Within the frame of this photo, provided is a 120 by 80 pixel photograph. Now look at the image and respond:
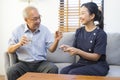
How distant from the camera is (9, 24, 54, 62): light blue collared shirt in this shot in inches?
103

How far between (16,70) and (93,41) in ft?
2.94

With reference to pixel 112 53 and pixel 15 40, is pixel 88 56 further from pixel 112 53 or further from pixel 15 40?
pixel 15 40

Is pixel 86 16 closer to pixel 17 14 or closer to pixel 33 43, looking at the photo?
pixel 33 43

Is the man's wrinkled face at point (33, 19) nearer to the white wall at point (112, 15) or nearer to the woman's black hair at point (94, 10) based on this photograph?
the woman's black hair at point (94, 10)

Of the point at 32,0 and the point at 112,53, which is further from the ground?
the point at 32,0

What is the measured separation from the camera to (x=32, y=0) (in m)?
3.76

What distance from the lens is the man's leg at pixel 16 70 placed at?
250cm

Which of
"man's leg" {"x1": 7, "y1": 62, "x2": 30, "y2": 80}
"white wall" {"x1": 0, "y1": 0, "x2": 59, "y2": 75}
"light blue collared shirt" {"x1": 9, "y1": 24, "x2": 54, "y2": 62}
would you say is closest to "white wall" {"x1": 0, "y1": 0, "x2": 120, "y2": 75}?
"white wall" {"x1": 0, "y1": 0, "x2": 59, "y2": 75}

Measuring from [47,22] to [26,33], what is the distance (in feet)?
3.78

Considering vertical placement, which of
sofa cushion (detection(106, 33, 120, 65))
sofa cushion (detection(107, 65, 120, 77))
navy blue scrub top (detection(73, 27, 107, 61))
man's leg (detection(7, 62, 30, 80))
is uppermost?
navy blue scrub top (detection(73, 27, 107, 61))

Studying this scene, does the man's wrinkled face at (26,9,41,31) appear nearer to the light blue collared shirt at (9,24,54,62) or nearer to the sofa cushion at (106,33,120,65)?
the light blue collared shirt at (9,24,54,62)

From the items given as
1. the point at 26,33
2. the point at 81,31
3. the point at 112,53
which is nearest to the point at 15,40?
the point at 26,33

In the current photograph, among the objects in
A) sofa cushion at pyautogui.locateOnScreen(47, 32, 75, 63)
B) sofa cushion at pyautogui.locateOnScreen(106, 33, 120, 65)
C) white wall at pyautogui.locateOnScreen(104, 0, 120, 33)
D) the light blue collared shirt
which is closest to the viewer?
the light blue collared shirt

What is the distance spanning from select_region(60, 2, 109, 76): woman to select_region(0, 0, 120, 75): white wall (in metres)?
1.04
